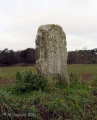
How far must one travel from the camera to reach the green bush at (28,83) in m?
8.89

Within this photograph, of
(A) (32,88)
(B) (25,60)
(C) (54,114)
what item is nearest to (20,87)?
(A) (32,88)

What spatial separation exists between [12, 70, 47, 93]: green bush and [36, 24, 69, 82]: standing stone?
0.51 meters

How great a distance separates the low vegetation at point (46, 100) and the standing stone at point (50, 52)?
1.11 feet

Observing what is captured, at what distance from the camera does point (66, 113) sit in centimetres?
747

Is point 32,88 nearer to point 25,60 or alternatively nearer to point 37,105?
point 37,105

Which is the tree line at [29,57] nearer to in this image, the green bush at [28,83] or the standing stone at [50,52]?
the standing stone at [50,52]

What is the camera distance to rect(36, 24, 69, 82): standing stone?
9836 mm

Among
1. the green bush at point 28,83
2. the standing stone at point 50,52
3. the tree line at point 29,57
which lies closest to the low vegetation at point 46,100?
the green bush at point 28,83

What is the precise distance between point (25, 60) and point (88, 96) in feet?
136

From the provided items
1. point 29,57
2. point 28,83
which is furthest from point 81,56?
point 28,83

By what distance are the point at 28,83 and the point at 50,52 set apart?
1414 millimetres

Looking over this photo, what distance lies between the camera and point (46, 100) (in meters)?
7.78

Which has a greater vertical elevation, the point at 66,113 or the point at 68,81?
the point at 68,81

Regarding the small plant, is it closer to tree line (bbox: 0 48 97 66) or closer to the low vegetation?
the low vegetation
